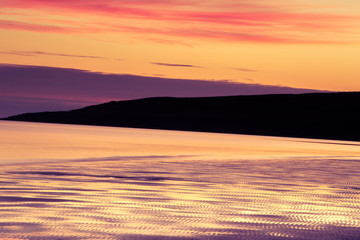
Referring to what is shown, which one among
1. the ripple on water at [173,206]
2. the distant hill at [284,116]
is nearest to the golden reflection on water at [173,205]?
the ripple on water at [173,206]

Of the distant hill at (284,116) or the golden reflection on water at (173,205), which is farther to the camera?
the distant hill at (284,116)

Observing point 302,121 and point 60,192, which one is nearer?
point 60,192

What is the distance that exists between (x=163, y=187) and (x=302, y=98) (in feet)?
593

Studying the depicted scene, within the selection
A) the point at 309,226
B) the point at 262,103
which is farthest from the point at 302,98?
the point at 309,226

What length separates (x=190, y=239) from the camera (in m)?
9.12

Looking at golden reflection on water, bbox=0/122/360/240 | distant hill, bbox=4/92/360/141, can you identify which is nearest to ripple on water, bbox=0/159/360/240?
golden reflection on water, bbox=0/122/360/240

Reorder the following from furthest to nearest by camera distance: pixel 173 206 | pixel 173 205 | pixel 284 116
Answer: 1. pixel 284 116
2. pixel 173 205
3. pixel 173 206

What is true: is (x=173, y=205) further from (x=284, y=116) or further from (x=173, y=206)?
(x=284, y=116)

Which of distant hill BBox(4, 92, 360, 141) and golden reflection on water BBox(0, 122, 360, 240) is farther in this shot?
distant hill BBox(4, 92, 360, 141)

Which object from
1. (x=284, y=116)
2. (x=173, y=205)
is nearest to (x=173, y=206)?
(x=173, y=205)

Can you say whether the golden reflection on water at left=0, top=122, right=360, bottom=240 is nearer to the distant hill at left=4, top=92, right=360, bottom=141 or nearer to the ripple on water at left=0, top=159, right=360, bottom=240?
the ripple on water at left=0, top=159, right=360, bottom=240

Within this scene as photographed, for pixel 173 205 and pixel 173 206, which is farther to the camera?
pixel 173 205

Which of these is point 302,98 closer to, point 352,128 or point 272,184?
point 352,128

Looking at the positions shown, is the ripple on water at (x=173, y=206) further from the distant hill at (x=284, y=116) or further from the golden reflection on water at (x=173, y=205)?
the distant hill at (x=284, y=116)
